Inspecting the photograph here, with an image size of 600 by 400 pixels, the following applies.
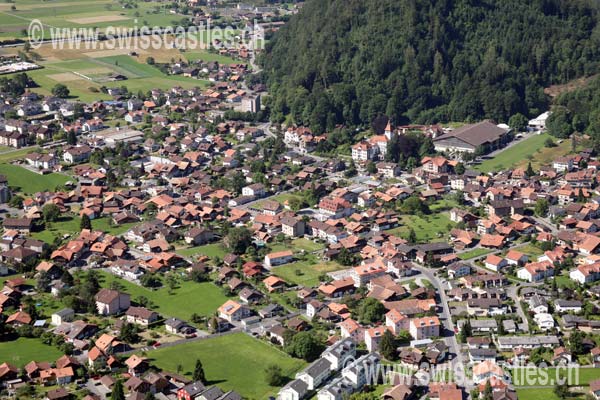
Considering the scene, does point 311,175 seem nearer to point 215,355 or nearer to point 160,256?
point 160,256

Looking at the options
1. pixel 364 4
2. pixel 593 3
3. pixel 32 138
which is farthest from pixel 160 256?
pixel 593 3

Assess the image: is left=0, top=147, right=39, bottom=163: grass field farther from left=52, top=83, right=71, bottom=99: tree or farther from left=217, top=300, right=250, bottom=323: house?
left=217, top=300, right=250, bottom=323: house

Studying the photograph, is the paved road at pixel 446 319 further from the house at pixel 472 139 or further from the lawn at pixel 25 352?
the house at pixel 472 139

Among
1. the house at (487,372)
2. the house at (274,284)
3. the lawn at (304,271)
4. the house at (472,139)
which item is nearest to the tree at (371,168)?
the house at (472,139)

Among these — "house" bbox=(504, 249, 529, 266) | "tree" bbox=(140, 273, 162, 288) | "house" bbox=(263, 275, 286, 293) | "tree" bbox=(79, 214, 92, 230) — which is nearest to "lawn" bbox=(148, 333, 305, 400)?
"house" bbox=(263, 275, 286, 293)

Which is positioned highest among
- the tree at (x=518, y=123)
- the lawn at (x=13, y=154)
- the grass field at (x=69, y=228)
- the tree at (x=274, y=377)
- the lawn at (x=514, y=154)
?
the tree at (x=518, y=123)

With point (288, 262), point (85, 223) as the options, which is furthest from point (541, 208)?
point (85, 223)
